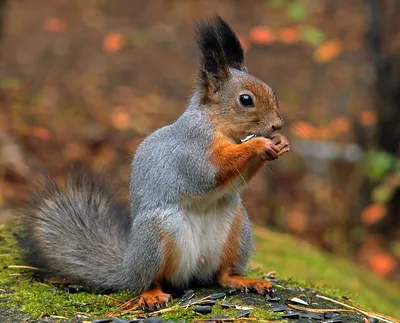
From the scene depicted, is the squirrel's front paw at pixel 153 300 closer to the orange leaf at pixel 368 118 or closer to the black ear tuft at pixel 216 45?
the black ear tuft at pixel 216 45

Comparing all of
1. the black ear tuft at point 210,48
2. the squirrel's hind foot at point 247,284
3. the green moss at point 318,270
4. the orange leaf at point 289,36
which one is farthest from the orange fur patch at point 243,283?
the orange leaf at point 289,36

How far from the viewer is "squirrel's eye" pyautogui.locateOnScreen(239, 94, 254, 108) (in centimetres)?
356

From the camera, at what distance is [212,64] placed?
3707 mm

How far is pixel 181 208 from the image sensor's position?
3.53 meters

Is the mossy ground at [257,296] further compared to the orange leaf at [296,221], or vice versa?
the orange leaf at [296,221]

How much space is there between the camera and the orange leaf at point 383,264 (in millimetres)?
8430

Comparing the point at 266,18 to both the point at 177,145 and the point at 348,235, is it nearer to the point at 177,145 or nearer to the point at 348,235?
the point at 348,235

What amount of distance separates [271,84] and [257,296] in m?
7.24

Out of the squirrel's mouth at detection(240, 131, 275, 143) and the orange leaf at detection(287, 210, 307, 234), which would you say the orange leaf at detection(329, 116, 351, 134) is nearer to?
the orange leaf at detection(287, 210, 307, 234)

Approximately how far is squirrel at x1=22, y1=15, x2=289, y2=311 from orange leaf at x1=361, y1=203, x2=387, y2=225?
17.0ft

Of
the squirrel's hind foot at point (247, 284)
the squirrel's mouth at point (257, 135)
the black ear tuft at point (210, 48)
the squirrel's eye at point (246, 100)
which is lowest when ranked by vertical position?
the squirrel's hind foot at point (247, 284)

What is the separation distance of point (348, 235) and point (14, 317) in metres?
6.18

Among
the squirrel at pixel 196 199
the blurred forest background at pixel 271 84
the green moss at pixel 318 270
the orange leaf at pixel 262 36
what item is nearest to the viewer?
the squirrel at pixel 196 199

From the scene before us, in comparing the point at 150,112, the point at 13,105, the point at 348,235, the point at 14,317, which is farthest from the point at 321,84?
the point at 14,317
